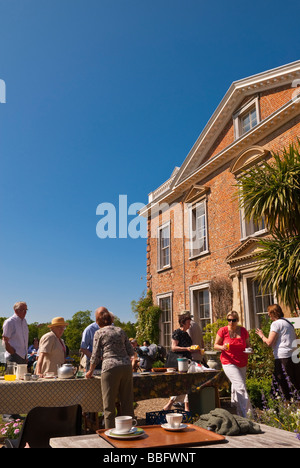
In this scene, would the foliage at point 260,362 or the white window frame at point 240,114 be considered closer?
the foliage at point 260,362

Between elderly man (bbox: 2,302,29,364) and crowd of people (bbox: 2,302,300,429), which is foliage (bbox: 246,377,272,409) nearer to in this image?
crowd of people (bbox: 2,302,300,429)

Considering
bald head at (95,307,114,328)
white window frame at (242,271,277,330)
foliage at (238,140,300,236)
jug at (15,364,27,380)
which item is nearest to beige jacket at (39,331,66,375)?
jug at (15,364,27,380)

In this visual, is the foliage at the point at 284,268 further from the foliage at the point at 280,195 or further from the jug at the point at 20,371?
the jug at the point at 20,371

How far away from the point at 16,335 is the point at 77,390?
2.28 metres

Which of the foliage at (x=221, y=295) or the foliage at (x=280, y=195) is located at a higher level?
the foliage at (x=280, y=195)

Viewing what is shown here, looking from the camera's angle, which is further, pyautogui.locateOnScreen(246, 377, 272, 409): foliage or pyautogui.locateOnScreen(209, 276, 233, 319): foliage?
pyautogui.locateOnScreen(209, 276, 233, 319): foliage

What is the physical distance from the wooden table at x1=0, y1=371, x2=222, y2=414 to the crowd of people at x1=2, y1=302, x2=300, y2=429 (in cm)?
26

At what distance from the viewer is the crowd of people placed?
556 cm

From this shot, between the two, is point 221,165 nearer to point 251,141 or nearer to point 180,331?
point 251,141

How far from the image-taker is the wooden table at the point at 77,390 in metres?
5.31

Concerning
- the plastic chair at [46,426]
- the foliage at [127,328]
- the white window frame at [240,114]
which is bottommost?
the plastic chair at [46,426]

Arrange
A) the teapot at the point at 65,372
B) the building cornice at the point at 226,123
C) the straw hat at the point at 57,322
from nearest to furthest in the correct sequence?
the teapot at the point at 65,372 → the straw hat at the point at 57,322 → the building cornice at the point at 226,123

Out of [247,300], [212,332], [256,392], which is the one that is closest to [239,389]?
[256,392]

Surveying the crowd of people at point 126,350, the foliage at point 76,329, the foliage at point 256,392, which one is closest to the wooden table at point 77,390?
the crowd of people at point 126,350
